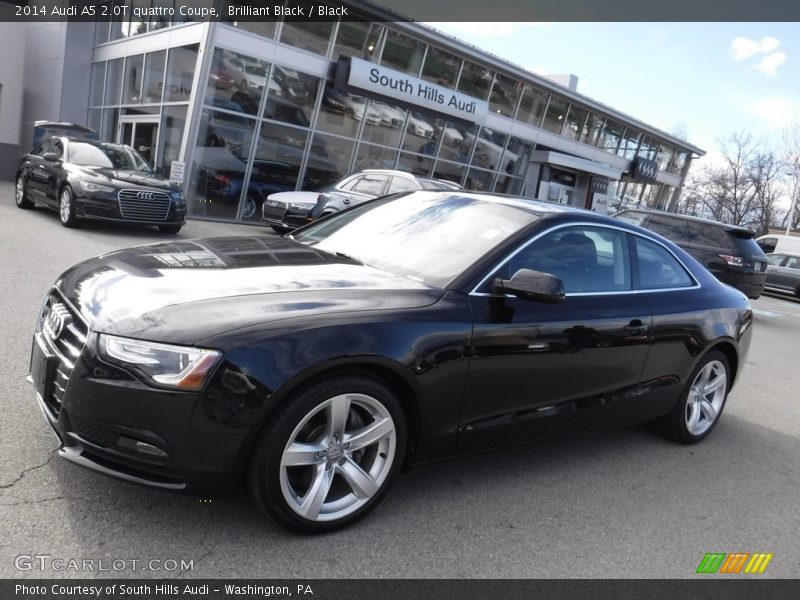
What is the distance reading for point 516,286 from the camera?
3115mm

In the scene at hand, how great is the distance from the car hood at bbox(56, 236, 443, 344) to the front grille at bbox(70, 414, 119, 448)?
366mm

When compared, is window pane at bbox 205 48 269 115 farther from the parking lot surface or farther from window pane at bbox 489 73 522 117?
the parking lot surface

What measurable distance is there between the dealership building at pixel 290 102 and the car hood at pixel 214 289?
9201mm

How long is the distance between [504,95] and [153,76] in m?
11.9

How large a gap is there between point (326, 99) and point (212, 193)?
4.24 metres

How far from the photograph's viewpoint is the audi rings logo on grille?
2.76 m

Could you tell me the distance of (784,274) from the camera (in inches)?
792

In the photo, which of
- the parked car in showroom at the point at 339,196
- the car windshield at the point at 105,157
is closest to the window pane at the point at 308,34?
the parked car in showroom at the point at 339,196

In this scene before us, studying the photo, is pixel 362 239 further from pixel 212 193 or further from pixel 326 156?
pixel 326 156

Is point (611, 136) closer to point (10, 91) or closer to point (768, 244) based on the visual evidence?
point (768, 244)

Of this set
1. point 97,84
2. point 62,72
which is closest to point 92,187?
point 97,84

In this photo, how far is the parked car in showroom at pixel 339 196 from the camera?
1166 centimetres

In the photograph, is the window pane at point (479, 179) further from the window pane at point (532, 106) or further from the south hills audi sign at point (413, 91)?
the window pane at point (532, 106)

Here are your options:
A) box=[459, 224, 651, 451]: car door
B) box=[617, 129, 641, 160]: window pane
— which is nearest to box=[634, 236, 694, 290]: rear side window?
box=[459, 224, 651, 451]: car door
